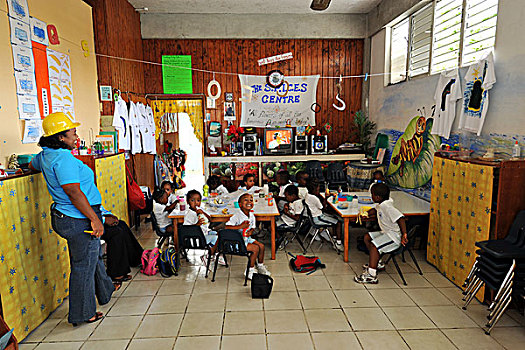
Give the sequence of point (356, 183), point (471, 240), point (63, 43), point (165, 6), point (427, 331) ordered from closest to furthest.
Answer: point (427, 331)
point (471, 240)
point (63, 43)
point (356, 183)
point (165, 6)

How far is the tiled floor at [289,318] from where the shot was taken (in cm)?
308

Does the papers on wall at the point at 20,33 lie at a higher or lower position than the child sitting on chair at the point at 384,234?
higher

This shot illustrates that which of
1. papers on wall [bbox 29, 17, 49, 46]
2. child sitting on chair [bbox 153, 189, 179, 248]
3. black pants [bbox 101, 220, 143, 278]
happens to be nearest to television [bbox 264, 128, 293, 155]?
child sitting on chair [bbox 153, 189, 179, 248]

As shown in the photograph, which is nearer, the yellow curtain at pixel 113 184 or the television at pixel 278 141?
the yellow curtain at pixel 113 184

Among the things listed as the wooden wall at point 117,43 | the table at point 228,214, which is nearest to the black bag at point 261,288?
A: the table at point 228,214

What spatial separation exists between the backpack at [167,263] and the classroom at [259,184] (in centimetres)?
3

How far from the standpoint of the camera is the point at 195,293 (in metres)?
4.00

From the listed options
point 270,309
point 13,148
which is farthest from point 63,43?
point 270,309

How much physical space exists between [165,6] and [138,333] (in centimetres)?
678

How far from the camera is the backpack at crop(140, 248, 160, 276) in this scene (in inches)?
177

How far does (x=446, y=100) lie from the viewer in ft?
16.4

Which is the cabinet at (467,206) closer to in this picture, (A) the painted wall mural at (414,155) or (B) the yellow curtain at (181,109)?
(A) the painted wall mural at (414,155)

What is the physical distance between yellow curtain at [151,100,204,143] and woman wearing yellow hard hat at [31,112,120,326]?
17.7 feet

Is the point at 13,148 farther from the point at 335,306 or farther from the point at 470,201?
the point at 470,201
